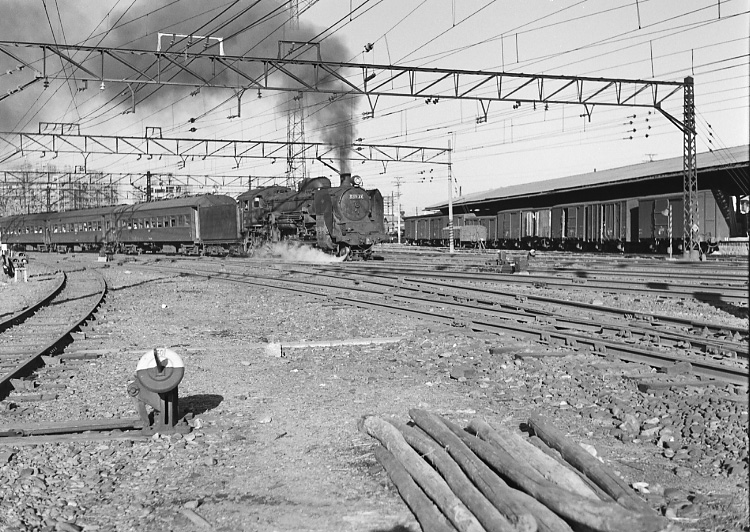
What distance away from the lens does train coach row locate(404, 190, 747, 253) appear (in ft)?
113

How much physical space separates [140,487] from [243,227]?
1193 inches

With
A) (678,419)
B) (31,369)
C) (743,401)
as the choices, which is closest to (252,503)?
(678,419)

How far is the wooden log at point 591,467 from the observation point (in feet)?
12.5

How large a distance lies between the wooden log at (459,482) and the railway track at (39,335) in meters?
4.16

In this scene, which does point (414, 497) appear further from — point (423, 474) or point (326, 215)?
point (326, 215)

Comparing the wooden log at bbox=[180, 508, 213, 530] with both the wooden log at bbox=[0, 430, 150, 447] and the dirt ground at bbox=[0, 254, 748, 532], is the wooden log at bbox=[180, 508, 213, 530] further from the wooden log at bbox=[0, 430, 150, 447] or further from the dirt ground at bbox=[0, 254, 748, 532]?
the wooden log at bbox=[0, 430, 150, 447]

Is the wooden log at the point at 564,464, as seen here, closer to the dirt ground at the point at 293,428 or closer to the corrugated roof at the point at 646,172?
the dirt ground at the point at 293,428

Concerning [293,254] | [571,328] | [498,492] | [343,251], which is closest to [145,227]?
[293,254]

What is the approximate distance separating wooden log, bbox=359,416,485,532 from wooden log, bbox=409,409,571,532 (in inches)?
A: 6.2

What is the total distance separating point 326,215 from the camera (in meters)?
28.5

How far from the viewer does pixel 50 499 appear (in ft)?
15.1

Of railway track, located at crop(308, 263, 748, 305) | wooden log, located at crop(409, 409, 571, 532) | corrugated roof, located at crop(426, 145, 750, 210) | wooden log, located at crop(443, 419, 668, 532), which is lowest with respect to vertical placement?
wooden log, located at crop(409, 409, 571, 532)

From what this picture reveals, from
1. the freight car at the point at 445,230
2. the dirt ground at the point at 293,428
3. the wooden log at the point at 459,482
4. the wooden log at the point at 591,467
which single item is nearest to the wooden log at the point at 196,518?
the dirt ground at the point at 293,428

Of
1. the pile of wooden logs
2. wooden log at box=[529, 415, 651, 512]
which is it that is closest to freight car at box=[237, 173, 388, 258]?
the pile of wooden logs
